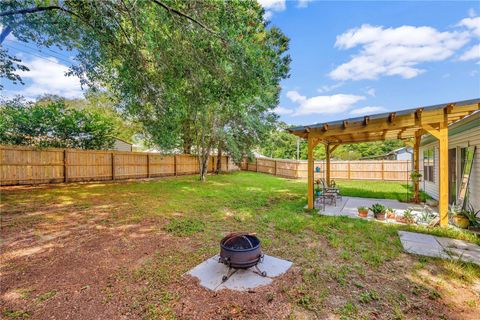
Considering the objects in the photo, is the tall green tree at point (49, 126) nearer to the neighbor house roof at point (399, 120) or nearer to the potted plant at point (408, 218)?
the neighbor house roof at point (399, 120)

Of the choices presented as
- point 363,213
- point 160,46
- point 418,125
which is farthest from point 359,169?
point 160,46

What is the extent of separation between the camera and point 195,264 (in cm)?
317

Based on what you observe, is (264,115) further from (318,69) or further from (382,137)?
(382,137)

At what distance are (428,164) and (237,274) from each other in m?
10.6

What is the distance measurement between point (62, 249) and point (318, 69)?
1567 cm

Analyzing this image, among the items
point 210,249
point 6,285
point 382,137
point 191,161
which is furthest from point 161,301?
point 191,161

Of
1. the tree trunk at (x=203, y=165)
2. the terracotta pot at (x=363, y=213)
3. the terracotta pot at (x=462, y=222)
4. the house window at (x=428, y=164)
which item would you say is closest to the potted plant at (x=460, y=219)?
the terracotta pot at (x=462, y=222)

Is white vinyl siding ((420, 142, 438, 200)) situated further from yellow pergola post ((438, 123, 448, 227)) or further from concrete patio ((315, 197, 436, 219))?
yellow pergola post ((438, 123, 448, 227))

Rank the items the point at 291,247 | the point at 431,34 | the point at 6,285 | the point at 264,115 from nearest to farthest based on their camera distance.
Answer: the point at 6,285 < the point at 291,247 < the point at 431,34 < the point at 264,115

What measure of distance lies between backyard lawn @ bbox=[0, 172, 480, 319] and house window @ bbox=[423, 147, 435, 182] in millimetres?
5796

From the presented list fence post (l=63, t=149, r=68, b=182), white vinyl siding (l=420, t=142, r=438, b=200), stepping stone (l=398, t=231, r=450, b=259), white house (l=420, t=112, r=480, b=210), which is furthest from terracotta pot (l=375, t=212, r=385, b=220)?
fence post (l=63, t=149, r=68, b=182)

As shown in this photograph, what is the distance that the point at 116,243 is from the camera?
3.85 m

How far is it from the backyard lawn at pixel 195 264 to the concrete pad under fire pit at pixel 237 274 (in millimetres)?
106

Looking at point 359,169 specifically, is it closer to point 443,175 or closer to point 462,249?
point 443,175
